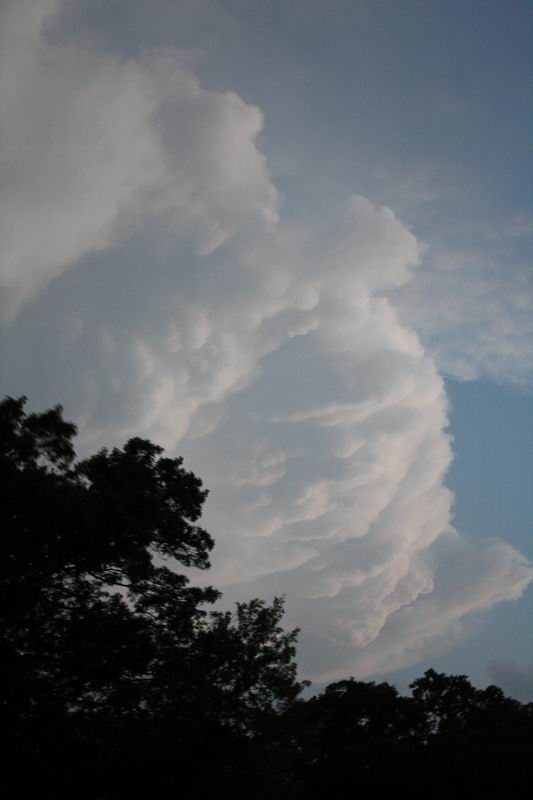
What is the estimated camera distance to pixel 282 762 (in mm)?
16188

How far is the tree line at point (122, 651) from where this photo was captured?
1510cm

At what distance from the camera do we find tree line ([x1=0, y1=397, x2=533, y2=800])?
49.5 feet

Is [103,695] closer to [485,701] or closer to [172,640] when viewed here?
[172,640]

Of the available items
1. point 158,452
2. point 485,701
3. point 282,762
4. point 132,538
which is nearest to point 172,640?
point 132,538

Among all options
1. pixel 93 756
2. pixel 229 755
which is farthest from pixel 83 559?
pixel 229 755

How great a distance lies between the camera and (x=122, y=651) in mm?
16734

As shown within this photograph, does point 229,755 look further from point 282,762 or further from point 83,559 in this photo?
point 83,559

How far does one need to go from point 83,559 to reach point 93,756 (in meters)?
5.53

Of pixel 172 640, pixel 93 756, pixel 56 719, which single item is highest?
pixel 172 640

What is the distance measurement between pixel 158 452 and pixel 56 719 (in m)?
9.46

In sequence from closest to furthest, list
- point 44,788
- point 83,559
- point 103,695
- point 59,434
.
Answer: point 44,788 → point 103,695 → point 83,559 → point 59,434

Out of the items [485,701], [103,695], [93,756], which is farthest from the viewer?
[485,701]

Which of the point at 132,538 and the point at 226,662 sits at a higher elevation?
the point at 132,538

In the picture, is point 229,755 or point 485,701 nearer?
point 229,755
